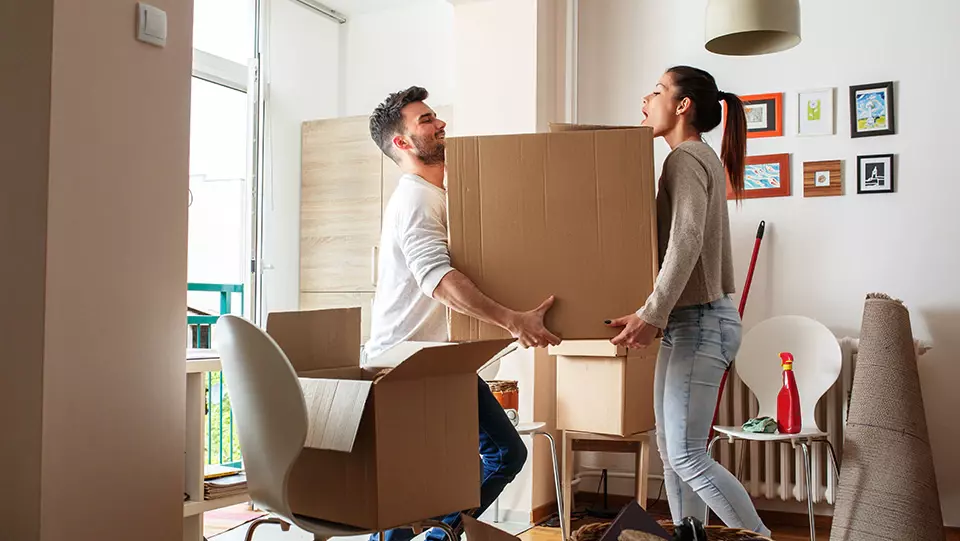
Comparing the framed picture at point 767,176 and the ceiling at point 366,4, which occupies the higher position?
the ceiling at point 366,4

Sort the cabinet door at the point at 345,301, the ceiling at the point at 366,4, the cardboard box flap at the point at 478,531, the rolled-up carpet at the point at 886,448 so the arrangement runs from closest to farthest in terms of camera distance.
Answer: the cardboard box flap at the point at 478,531 → the rolled-up carpet at the point at 886,448 → the cabinet door at the point at 345,301 → the ceiling at the point at 366,4

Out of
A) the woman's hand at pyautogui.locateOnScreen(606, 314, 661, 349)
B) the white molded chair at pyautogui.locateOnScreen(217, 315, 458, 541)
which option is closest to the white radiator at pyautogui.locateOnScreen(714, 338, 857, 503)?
the woman's hand at pyautogui.locateOnScreen(606, 314, 661, 349)

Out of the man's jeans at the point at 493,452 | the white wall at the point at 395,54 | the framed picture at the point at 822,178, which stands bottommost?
the man's jeans at the point at 493,452

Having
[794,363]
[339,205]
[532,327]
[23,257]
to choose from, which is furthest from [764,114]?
[23,257]

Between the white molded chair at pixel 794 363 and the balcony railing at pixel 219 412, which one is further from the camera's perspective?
the balcony railing at pixel 219 412

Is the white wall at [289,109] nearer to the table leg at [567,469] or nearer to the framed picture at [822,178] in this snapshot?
the table leg at [567,469]

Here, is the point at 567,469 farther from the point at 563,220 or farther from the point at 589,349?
the point at 563,220

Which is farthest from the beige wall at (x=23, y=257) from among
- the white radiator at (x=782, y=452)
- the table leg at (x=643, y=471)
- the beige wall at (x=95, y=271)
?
the white radiator at (x=782, y=452)

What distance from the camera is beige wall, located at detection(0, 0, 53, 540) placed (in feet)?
5.78

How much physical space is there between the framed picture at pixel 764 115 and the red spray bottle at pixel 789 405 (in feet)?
3.36

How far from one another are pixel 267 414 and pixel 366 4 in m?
3.82

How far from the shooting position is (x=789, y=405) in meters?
3.02

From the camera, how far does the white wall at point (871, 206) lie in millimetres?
3328

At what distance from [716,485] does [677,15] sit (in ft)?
7.78
